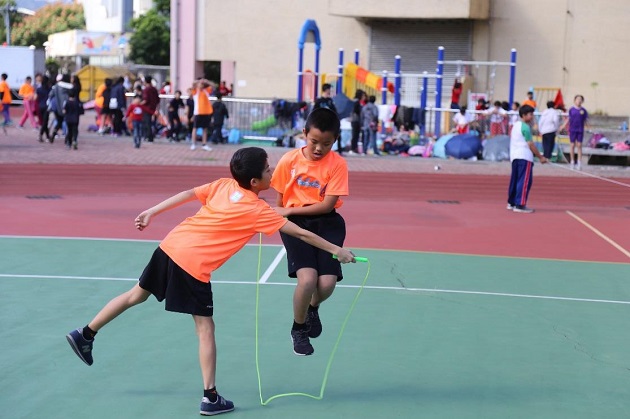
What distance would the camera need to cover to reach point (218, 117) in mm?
29172

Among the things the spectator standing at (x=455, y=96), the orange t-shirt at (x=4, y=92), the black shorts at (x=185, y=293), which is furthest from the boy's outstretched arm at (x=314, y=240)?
the spectator standing at (x=455, y=96)

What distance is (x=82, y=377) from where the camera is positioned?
23.2 feet

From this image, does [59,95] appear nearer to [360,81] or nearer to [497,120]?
[497,120]

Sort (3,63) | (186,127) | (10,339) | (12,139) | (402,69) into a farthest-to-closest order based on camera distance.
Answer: (3,63) < (402,69) < (186,127) < (12,139) < (10,339)

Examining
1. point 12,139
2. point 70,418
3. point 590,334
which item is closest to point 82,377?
point 70,418

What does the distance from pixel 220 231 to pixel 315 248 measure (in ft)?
4.04

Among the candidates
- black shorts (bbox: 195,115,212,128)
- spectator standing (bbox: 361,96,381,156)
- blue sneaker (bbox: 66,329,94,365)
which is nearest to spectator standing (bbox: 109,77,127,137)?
black shorts (bbox: 195,115,212,128)

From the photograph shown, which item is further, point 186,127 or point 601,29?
point 601,29

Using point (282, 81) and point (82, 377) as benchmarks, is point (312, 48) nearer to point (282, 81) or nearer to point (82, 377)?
point (282, 81)

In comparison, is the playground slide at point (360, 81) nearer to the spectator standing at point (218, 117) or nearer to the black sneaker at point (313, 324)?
the spectator standing at point (218, 117)

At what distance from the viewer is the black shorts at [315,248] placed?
739cm

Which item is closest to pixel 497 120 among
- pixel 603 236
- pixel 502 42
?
pixel 502 42

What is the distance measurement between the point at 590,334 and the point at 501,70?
3211 centimetres

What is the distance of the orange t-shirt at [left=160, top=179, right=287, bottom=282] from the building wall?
3450 centimetres
